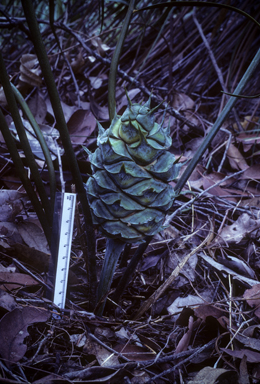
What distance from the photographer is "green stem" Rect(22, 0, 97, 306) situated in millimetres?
558

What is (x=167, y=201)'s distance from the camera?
0.69 m

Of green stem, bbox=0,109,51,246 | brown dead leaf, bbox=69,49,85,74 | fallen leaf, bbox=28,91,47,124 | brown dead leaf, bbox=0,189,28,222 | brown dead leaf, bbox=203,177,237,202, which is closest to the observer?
green stem, bbox=0,109,51,246

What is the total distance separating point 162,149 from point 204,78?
1524 millimetres

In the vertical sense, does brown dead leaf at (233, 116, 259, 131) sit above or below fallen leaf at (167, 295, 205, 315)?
above

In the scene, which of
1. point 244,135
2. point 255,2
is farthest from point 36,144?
point 255,2

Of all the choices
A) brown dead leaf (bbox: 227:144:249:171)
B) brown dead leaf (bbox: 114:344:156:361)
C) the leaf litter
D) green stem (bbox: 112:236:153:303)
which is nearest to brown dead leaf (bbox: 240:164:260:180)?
the leaf litter

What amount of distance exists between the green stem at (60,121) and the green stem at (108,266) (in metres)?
0.03

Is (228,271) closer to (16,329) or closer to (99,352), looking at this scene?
(99,352)

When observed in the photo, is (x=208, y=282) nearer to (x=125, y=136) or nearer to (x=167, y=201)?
(x=167, y=201)

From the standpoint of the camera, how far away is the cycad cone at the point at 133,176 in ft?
2.14

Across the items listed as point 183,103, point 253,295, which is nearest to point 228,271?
point 253,295

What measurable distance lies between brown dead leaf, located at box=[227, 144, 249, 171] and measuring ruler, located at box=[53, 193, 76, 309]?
1.10m

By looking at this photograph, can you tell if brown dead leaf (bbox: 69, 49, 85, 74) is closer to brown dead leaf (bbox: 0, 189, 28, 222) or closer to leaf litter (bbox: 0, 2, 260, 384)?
leaf litter (bbox: 0, 2, 260, 384)

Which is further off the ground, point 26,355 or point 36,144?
point 36,144
